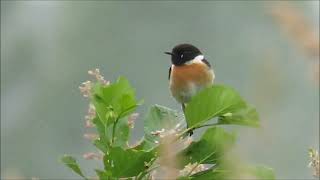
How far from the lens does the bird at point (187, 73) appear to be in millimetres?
2564

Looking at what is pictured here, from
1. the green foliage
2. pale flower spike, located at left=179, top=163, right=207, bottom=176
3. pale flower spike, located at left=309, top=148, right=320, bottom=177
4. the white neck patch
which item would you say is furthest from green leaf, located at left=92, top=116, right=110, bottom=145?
the white neck patch

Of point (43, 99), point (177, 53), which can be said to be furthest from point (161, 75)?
point (177, 53)

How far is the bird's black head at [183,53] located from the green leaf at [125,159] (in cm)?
153

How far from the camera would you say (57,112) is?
15.6m

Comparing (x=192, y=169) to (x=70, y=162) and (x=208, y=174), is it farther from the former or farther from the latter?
(x=70, y=162)

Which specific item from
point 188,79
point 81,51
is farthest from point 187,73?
point 81,51

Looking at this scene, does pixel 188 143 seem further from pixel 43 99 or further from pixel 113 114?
pixel 43 99

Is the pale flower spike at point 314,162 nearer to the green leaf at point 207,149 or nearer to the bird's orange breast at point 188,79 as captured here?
the green leaf at point 207,149

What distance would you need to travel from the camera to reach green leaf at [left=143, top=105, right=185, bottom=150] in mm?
1589

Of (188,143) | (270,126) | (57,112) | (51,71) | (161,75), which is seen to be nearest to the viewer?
(270,126)

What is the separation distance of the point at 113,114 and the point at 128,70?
1627 centimetres

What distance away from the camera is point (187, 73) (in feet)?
9.36

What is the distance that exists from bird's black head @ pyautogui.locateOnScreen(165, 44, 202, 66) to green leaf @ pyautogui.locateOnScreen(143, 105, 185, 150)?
134cm

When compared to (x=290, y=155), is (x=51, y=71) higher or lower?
lower
